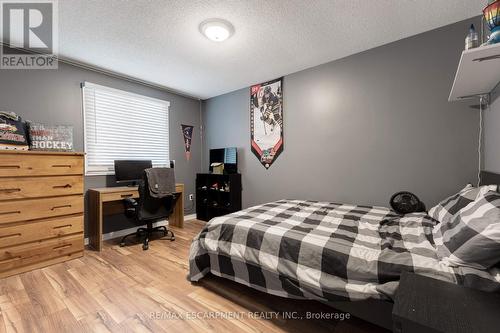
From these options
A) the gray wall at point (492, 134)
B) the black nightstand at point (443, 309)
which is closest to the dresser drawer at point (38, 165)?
the black nightstand at point (443, 309)

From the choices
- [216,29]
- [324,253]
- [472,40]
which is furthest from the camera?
[216,29]

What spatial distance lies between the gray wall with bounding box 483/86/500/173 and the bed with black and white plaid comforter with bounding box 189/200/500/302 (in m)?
0.66

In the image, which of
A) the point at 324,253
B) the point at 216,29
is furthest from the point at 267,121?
the point at 324,253

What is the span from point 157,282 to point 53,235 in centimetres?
136

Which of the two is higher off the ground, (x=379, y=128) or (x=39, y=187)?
(x=379, y=128)

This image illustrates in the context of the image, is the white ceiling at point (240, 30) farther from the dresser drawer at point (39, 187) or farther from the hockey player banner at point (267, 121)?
the dresser drawer at point (39, 187)

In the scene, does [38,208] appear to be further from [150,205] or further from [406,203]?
[406,203]

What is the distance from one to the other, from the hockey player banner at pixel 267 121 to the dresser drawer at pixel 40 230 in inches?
102

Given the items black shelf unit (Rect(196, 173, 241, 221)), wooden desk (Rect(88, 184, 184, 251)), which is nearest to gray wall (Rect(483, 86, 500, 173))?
black shelf unit (Rect(196, 173, 241, 221))

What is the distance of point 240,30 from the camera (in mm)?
2195

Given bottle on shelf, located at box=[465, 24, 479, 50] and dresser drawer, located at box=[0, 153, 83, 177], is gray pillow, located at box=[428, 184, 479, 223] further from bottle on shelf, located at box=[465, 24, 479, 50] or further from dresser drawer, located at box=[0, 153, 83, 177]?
dresser drawer, located at box=[0, 153, 83, 177]

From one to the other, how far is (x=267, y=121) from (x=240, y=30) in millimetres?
1547

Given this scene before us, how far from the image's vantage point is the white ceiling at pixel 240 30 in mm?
1872

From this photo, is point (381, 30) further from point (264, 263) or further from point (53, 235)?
point (53, 235)
